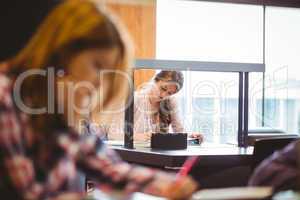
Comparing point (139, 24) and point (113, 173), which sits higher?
point (139, 24)

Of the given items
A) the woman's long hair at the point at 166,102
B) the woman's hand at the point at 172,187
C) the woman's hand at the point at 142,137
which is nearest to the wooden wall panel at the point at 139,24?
the woman's long hair at the point at 166,102

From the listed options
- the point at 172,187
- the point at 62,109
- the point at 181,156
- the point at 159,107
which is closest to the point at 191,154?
the point at 181,156

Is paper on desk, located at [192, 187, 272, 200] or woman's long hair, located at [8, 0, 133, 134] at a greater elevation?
woman's long hair, located at [8, 0, 133, 134]

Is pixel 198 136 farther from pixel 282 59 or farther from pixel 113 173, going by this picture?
pixel 282 59

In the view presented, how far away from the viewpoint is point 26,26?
1193mm

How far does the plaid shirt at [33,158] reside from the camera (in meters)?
1.10

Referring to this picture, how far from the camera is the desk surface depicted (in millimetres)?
2102

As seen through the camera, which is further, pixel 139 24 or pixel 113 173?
pixel 139 24

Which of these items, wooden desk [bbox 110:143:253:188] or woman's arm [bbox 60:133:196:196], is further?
wooden desk [bbox 110:143:253:188]

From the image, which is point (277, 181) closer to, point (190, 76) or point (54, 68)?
point (54, 68)

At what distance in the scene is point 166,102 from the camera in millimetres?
2330

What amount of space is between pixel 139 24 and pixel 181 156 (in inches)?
29.5

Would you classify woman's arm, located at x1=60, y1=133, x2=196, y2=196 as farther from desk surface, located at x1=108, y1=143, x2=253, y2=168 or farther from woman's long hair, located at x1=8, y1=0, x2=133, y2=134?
desk surface, located at x1=108, y1=143, x2=253, y2=168

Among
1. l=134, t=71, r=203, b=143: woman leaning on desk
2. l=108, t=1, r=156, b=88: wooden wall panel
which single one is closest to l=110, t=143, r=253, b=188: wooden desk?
l=134, t=71, r=203, b=143: woman leaning on desk
